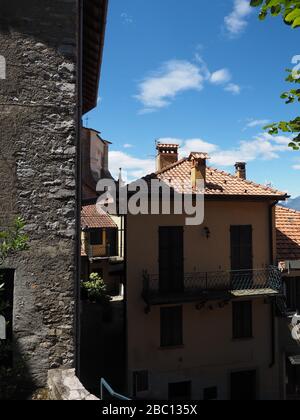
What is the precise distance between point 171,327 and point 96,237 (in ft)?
41.3

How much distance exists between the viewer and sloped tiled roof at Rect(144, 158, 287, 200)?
42.3ft

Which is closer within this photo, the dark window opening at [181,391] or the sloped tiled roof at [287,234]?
the dark window opening at [181,391]

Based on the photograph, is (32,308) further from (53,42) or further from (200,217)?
(200,217)

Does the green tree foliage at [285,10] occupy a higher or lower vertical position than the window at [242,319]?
higher

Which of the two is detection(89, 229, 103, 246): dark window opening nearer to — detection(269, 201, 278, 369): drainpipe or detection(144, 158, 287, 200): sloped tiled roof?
detection(144, 158, 287, 200): sloped tiled roof

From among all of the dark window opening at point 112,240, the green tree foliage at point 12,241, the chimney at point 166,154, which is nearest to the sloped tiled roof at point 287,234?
the chimney at point 166,154

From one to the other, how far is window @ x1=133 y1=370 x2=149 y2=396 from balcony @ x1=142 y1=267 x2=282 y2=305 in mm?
2414

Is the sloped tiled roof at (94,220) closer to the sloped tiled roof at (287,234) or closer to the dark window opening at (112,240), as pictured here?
the dark window opening at (112,240)

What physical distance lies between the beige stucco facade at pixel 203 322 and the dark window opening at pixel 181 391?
0.59ft

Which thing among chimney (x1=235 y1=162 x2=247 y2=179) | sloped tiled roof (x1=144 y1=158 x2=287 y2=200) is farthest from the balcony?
chimney (x1=235 y1=162 x2=247 y2=179)

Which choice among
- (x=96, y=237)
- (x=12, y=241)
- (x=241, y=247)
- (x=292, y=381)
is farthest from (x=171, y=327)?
(x=96, y=237)

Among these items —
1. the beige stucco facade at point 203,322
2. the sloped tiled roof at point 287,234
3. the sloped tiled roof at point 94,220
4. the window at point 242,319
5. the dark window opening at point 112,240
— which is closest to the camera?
the beige stucco facade at point 203,322

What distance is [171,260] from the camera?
12500 mm

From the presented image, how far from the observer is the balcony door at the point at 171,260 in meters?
12.3
